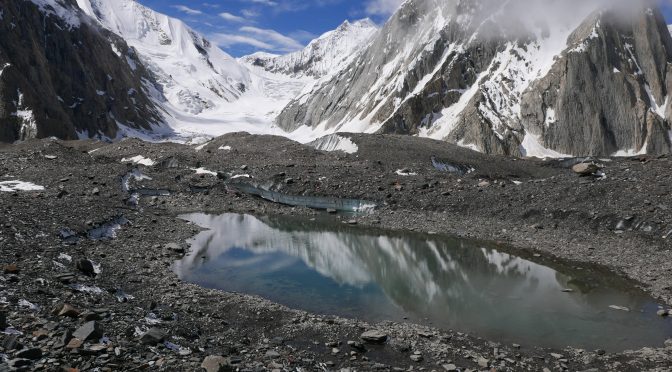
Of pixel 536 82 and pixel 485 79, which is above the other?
pixel 485 79

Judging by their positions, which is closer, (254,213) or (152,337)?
(152,337)

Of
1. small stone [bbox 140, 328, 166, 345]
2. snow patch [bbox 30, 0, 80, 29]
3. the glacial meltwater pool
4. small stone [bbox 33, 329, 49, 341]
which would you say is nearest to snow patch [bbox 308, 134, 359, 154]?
the glacial meltwater pool

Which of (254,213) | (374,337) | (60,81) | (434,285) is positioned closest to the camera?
(374,337)

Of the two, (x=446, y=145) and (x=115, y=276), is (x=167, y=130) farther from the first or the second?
(x=115, y=276)

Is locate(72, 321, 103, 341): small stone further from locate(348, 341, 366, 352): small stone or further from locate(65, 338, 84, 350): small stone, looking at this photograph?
locate(348, 341, 366, 352): small stone

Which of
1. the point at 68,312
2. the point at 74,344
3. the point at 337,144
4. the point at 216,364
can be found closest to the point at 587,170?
the point at 216,364

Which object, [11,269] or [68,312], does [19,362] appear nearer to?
[68,312]
